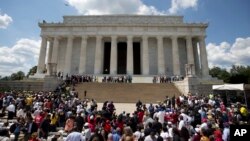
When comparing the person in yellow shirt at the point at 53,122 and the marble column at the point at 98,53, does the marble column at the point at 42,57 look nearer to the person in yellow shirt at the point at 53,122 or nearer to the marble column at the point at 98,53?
the marble column at the point at 98,53

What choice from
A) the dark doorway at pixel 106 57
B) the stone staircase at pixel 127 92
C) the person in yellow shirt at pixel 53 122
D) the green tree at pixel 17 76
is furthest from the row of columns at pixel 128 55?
the green tree at pixel 17 76

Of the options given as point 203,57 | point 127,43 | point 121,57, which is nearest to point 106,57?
point 121,57

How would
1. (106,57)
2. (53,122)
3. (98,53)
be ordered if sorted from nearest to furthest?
1. (53,122)
2. (98,53)
3. (106,57)

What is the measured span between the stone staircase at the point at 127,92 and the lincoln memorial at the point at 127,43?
628 inches

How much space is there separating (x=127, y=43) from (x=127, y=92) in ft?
74.8

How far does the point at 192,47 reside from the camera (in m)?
55.4

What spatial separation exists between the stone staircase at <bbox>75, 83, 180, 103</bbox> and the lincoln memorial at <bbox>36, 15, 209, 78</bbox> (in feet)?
52.3

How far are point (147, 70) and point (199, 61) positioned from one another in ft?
48.1

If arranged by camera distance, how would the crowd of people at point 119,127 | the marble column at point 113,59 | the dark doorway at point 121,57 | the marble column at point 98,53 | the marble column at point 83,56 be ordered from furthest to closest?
the dark doorway at point 121,57 → the marble column at point 83,56 → the marble column at point 98,53 → the marble column at point 113,59 → the crowd of people at point 119,127

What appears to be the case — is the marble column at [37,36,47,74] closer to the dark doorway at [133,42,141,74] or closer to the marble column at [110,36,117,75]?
the marble column at [110,36,117,75]

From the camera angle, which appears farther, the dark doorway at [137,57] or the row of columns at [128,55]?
the dark doorway at [137,57]

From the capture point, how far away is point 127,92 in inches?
1292

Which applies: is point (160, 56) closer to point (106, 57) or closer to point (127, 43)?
point (127, 43)

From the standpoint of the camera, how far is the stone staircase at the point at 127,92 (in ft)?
97.4
